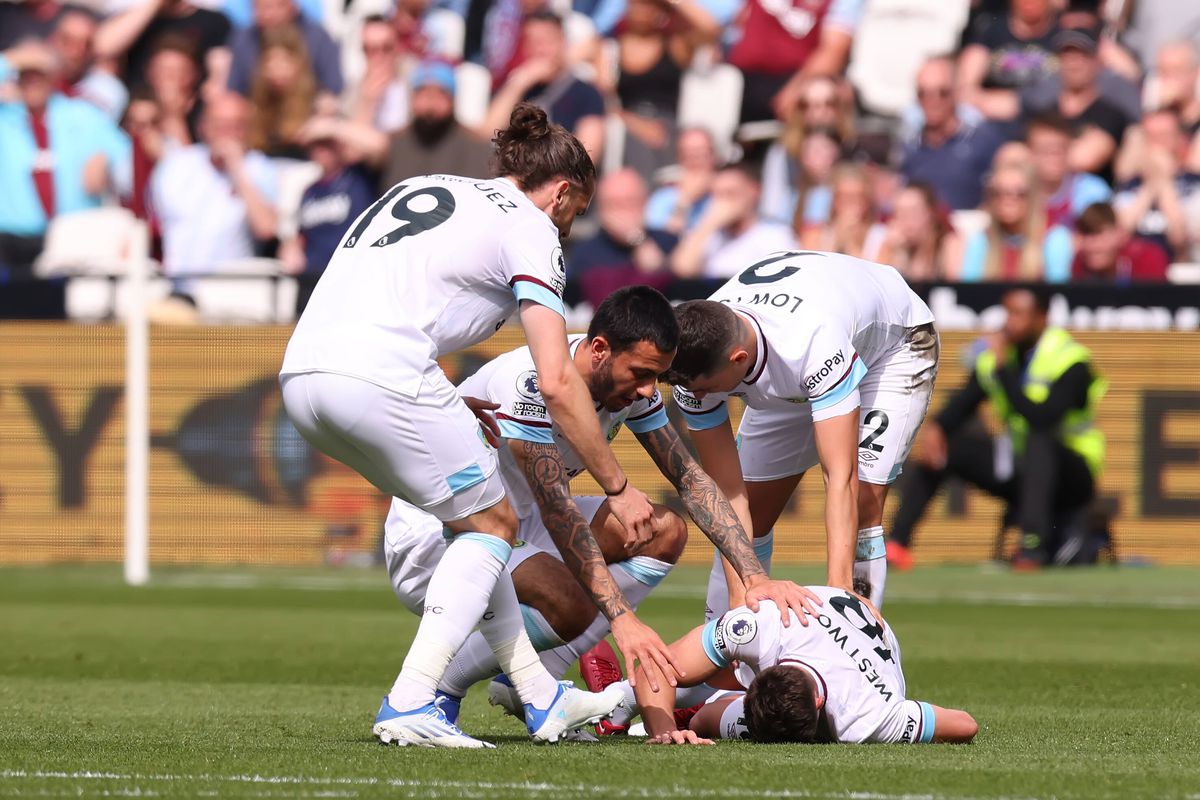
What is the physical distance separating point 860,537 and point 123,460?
8.50 metres

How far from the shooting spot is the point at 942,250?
1588 cm

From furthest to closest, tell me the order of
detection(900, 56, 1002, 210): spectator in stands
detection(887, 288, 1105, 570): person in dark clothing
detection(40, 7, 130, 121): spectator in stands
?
1. detection(40, 7, 130, 121): spectator in stands
2. detection(900, 56, 1002, 210): spectator in stands
3. detection(887, 288, 1105, 570): person in dark clothing

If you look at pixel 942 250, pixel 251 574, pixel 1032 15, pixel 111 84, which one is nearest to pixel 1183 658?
pixel 942 250

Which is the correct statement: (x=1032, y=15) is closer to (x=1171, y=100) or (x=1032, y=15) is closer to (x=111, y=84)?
(x=1171, y=100)

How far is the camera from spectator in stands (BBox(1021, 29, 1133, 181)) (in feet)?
54.6

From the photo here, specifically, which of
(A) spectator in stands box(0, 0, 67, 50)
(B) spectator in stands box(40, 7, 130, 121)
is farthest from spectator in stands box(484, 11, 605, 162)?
(A) spectator in stands box(0, 0, 67, 50)

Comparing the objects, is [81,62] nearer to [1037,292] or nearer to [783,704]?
[1037,292]

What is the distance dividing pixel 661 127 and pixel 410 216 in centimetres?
1145

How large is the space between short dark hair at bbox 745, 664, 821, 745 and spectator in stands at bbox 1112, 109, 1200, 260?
33.5 feet

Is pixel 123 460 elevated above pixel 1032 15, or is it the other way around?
pixel 1032 15

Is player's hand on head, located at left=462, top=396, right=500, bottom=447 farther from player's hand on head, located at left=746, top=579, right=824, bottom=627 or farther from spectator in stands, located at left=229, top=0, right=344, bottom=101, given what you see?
spectator in stands, located at left=229, top=0, right=344, bottom=101

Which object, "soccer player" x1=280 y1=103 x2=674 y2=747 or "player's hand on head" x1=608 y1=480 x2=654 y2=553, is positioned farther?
"player's hand on head" x1=608 y1=480 x2=654 y2=553

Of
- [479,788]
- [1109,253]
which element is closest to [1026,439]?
[1109,253]

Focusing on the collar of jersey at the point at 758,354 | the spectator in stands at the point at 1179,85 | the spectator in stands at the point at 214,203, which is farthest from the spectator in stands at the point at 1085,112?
the collar of jersey at the point at 758,354
